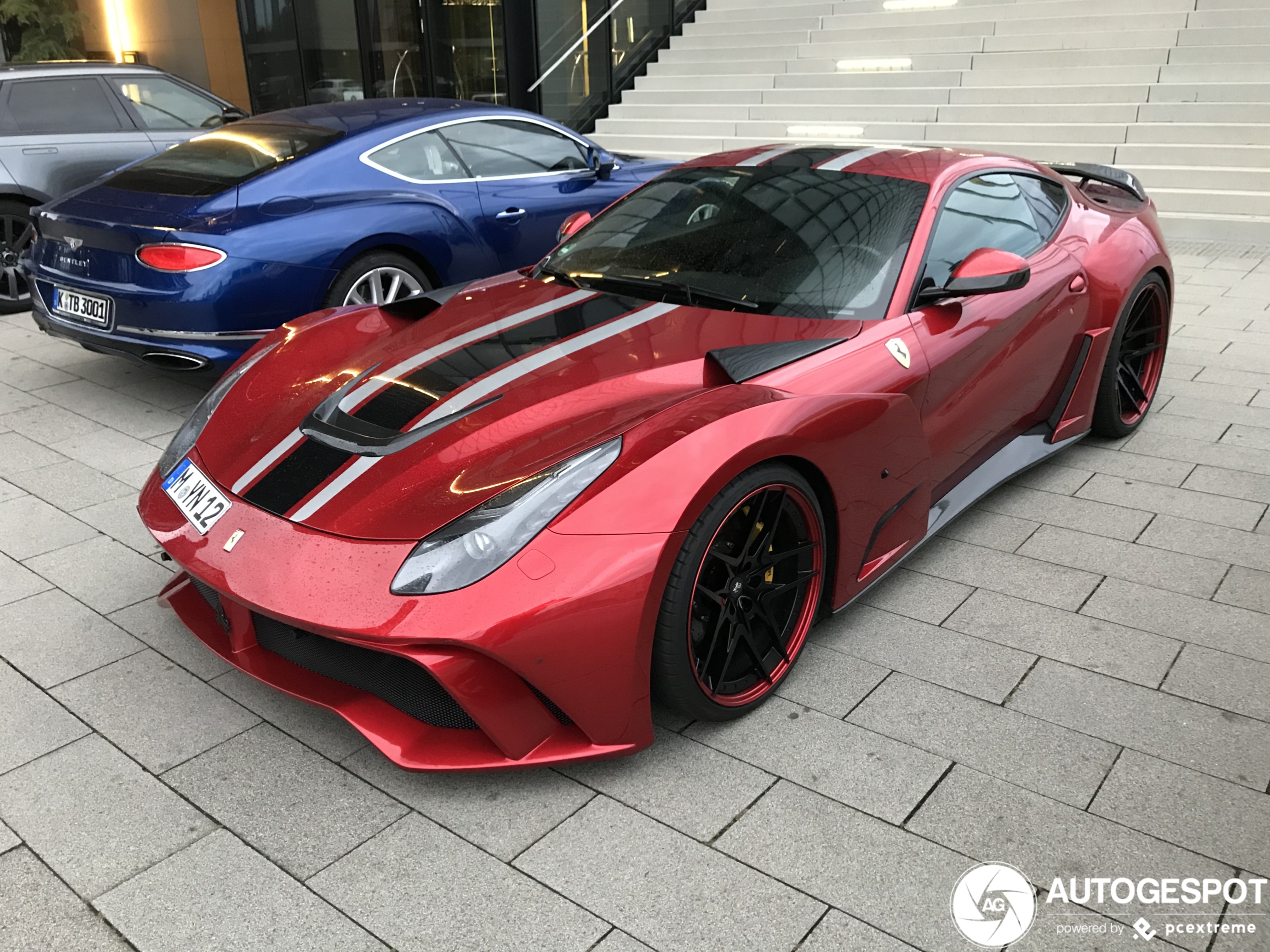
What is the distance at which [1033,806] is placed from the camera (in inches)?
96.3

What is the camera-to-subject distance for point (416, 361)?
10.00ft

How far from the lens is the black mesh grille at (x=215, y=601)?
8.61 feet

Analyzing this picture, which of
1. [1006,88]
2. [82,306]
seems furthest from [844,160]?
[1006,88]

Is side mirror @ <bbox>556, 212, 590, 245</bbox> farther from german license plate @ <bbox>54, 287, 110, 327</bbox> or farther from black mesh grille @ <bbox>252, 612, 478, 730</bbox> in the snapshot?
german license plate @ <bbox>54, 287, 110, 327</bbox>

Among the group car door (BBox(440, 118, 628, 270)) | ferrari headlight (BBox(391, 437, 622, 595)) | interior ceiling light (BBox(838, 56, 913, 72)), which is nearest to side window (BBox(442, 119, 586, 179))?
car door (BBox(440, 118, 628, 270))

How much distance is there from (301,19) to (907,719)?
1467 centimetres

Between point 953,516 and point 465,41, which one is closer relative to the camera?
point 953,516

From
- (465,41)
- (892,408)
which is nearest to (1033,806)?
(892,408)

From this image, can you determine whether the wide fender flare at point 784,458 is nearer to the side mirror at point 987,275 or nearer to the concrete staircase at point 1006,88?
the side mirror at point 987,275

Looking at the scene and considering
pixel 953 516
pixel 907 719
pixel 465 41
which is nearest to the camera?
pixel 907 719

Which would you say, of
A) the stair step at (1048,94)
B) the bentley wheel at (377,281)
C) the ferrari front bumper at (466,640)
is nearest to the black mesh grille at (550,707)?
the ferrari front bumper at (466,640)

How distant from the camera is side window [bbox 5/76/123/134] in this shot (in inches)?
284

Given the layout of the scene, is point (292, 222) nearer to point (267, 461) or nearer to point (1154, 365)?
point (267, 461)

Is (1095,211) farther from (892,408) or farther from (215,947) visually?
(215,947)
